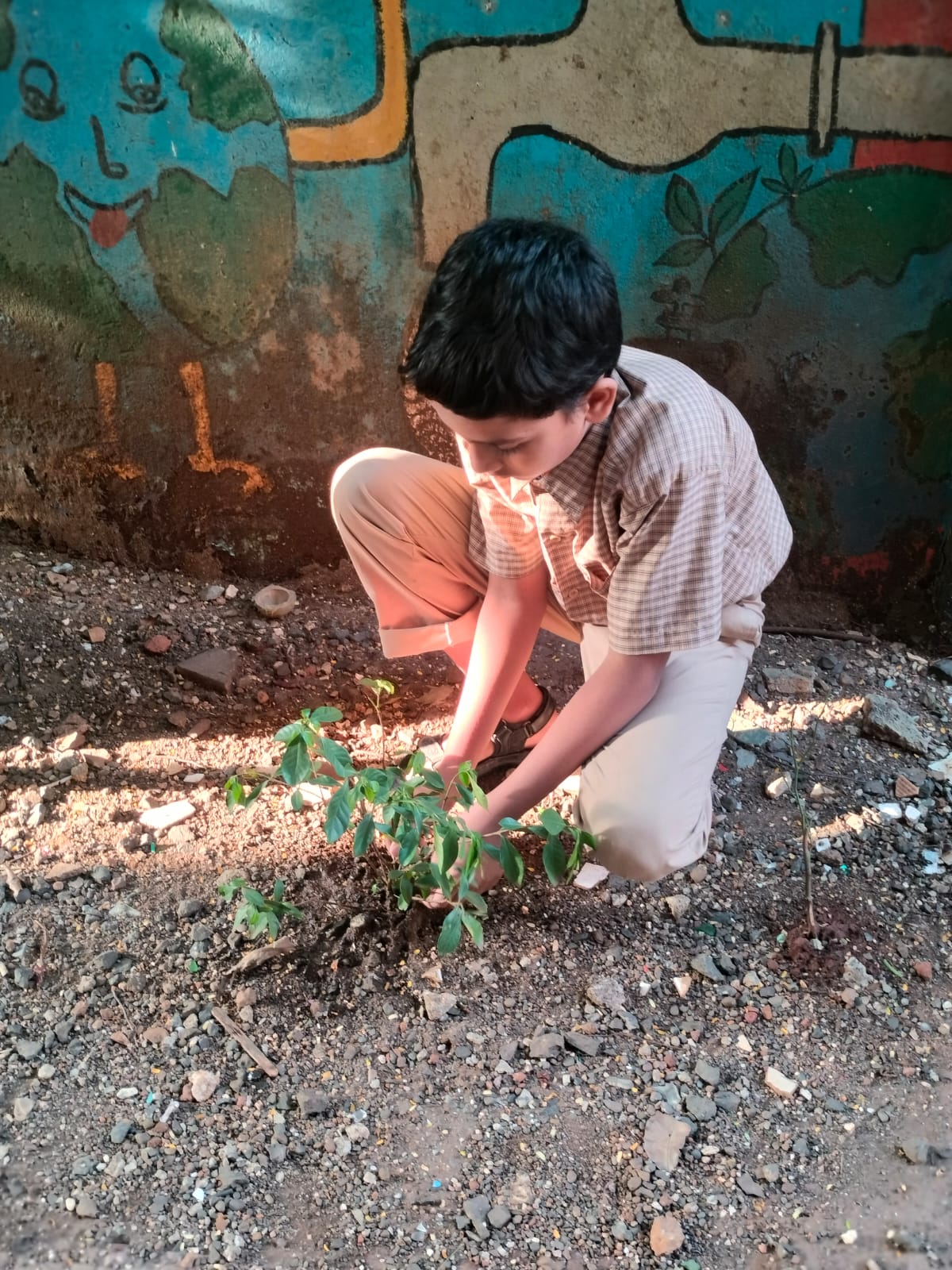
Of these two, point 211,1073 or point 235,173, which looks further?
point 235,173

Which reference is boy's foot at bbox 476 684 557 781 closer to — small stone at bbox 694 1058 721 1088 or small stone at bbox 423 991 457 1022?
small stone at bbox 423 991 457 1022

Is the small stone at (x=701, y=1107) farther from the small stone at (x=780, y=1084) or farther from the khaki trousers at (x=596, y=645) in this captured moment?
the khaki trousers at (x=596, y=645)

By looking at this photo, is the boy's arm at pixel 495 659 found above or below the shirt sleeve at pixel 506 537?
A: below

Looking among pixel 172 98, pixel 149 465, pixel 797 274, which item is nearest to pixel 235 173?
pixel 172 98

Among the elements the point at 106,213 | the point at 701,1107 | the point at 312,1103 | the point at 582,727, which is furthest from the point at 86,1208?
the point at 106,213

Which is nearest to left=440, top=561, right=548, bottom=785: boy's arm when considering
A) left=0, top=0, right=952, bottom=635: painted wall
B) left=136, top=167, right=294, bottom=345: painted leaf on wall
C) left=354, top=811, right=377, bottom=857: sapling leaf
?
left=354, top=811, right=377, bottom=857: sapling leaf

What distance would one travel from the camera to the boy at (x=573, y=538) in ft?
4.46

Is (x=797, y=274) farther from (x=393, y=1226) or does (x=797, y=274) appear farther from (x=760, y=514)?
(x=393, y=1226)

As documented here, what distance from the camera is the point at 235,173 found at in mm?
2506

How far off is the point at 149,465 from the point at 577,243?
1.84 m

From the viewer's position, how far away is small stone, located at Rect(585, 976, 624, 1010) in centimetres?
177

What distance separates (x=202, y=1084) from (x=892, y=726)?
5.74ft

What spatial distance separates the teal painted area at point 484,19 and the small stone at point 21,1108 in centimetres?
236

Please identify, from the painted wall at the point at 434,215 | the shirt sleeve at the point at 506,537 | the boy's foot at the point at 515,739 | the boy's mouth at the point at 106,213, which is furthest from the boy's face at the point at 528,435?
the boy's mouth at the point at 106,213
